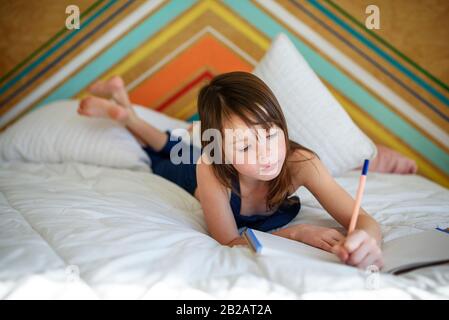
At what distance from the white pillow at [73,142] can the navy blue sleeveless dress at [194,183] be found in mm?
63

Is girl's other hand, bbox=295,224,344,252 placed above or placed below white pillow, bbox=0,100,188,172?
below

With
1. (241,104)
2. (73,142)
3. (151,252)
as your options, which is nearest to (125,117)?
(73,142)

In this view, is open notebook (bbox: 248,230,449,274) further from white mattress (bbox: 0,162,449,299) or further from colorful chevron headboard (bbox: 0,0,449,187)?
colorful chevron headboard (bbox: 0,0,449,187)

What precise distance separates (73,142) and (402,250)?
45.7 inches

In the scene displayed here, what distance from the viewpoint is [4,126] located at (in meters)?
2.00

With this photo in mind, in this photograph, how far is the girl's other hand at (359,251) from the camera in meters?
0.75

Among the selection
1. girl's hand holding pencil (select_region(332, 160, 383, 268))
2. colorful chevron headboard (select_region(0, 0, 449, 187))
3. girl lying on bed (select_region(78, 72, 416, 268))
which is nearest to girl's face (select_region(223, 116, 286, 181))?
girl lying on bed (select_region(78, 72, 416, 268))

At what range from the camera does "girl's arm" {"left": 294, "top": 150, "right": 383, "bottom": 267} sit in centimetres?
75

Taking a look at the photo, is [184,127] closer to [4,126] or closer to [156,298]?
[4,126]

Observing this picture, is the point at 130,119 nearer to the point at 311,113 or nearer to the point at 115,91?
the point at 115,91

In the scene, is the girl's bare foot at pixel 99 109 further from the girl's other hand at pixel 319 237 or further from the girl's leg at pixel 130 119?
the girl's other hand at pixel 319 237

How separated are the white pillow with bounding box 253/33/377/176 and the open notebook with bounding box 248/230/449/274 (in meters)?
0.50

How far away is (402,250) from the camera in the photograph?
836 mm

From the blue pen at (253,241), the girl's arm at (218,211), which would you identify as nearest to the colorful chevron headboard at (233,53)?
the girl's arm at (218,211)
